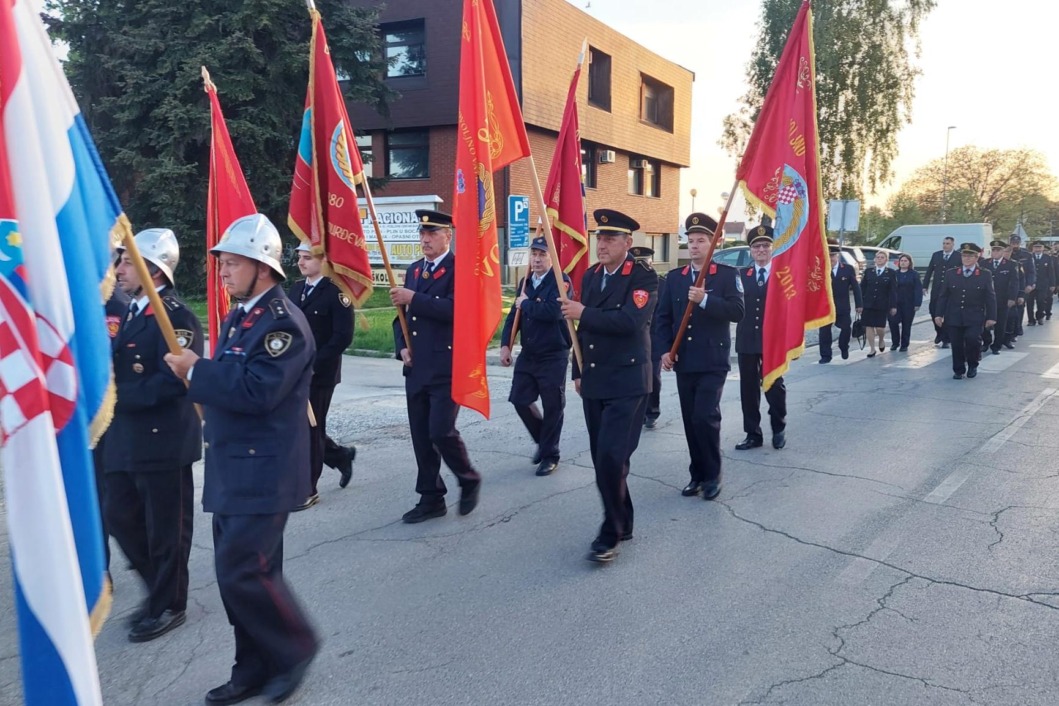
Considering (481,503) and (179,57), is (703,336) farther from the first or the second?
(179,57)

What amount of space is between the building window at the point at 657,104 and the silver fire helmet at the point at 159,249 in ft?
109

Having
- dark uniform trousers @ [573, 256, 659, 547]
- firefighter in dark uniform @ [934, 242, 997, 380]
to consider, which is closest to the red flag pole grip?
dark uniform trousers @ [573, 256, 659, 547]

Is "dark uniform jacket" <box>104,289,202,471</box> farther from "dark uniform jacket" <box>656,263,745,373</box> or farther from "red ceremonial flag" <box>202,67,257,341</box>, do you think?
"dark uniform jacket" <box>656,263,745,373</box>

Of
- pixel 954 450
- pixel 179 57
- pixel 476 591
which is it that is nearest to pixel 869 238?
pixel 179 57

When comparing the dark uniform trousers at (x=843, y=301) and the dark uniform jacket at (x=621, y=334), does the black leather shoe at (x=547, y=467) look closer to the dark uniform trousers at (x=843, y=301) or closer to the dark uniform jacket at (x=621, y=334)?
the dark uniform jacket at (x=621, y=334)

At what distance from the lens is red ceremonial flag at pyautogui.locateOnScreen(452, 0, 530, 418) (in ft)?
16.2

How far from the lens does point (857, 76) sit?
110 feet

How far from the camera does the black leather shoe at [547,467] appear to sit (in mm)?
6723

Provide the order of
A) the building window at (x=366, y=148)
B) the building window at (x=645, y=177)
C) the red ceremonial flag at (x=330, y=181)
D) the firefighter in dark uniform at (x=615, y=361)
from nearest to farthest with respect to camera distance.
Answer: the firefighter in dark uniform at (x=615, y=361), the red ceremonial flag at (x=330, y=181), the building window at (x=366, y=148), the building window at (x=645, y=177)

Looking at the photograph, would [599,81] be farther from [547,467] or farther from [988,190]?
[988,190]

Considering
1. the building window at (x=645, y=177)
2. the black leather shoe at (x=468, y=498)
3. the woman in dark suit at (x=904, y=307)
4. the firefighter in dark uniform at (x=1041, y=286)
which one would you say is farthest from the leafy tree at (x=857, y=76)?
the black leather shoe at (x=468, y=498)

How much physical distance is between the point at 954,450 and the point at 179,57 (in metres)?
18.9

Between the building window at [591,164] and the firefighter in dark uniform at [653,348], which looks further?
the building window at [591,164]

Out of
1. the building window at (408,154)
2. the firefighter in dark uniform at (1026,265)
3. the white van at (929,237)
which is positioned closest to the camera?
the firefighter in dark uniform at (1026,265)
